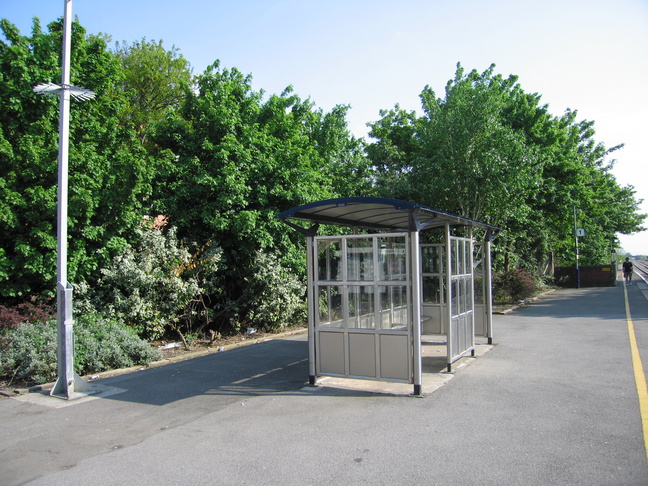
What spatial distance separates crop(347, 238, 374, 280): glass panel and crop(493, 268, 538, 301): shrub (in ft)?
47.6

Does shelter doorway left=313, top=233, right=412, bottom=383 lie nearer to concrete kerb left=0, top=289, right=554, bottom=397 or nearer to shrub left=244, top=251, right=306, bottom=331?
concrete kerb left=0, top=289, right=554, bottom=397

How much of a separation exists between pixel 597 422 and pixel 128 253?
378 inches

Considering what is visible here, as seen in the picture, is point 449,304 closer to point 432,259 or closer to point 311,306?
point 432,259

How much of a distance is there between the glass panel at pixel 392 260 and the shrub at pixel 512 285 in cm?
1439

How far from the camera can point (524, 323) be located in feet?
47.7

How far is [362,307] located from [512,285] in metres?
14.6

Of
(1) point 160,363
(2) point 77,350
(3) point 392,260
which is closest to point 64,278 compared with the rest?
(2) point 77,350

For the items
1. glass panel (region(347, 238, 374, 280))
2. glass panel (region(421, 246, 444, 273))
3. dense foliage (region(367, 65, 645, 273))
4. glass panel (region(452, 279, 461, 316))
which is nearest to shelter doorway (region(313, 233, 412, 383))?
glass panel (region(347, 238, 374, 280))

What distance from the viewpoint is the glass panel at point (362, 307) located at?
7520 millimetres

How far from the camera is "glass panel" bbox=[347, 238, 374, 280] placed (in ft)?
24.2

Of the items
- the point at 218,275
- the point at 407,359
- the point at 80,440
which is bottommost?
the point at 80,440

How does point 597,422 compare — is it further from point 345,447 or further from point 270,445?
point 270,445

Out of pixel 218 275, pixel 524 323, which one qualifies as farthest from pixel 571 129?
pixel 218 275

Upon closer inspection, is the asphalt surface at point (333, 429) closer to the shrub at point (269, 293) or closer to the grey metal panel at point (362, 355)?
the grey metal panel at point (362, 355)
